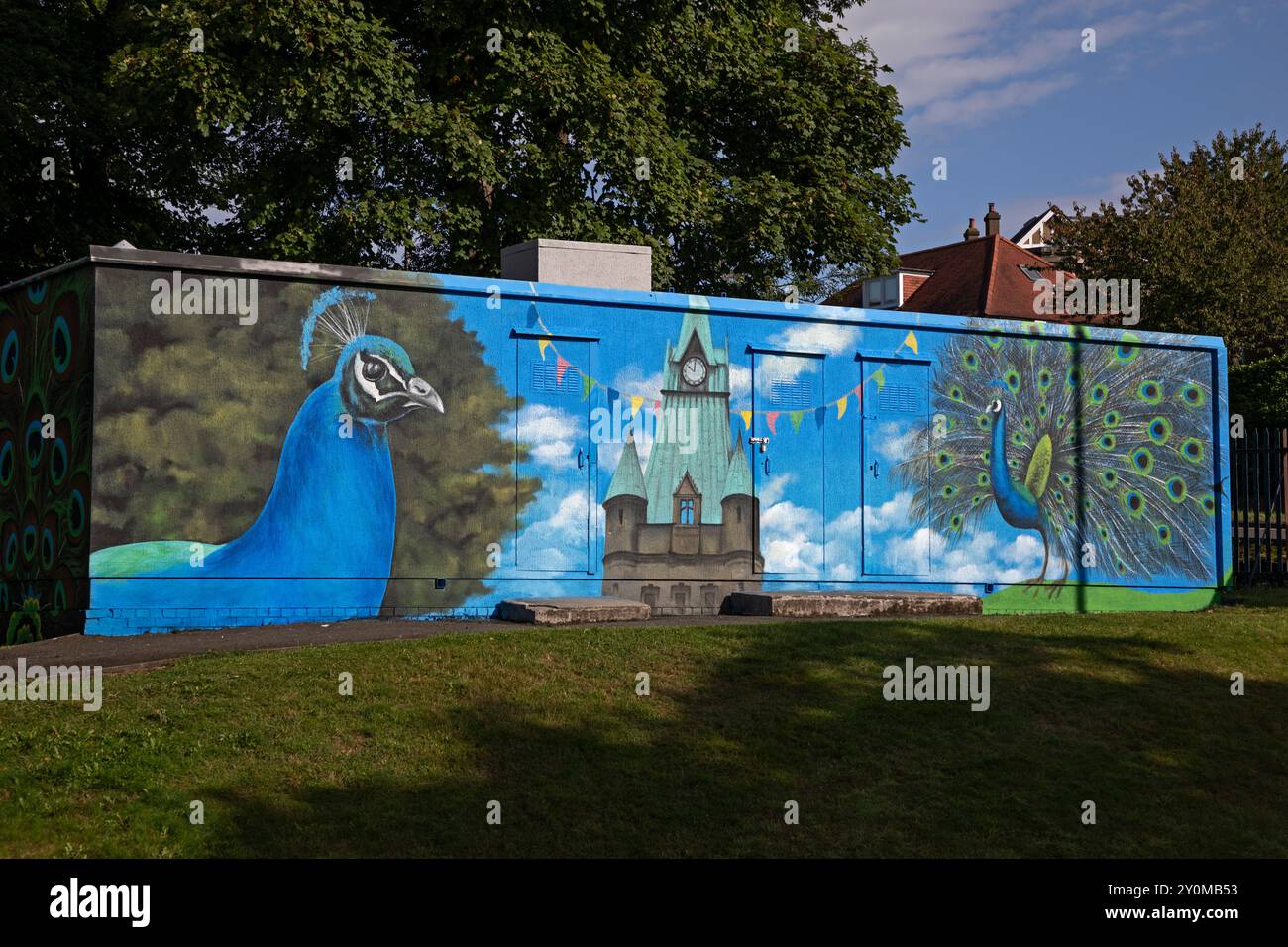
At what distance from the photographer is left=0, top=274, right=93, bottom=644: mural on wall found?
38.3ft

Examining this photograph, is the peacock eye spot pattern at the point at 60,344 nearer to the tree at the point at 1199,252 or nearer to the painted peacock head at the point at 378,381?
the painted peacock head at the point at 378,381

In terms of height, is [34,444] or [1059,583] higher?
[34,444]

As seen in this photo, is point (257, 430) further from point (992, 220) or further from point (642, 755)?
point (992, 220)

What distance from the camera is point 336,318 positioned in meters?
12.5

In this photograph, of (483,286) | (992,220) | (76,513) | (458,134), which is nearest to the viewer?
(76,513)

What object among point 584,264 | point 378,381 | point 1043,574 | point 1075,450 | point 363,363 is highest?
point 584,264

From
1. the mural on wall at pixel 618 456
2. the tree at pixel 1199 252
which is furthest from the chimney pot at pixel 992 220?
the mural on wall at pixel 618 456

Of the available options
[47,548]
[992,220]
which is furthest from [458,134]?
[992,220]

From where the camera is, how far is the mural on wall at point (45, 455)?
1167 centimetres

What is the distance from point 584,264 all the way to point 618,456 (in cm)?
202

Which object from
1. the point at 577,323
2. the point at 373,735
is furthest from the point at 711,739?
the point at 577,323

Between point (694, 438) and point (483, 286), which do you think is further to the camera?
point (694, 438)

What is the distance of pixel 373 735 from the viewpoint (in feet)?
26.2
